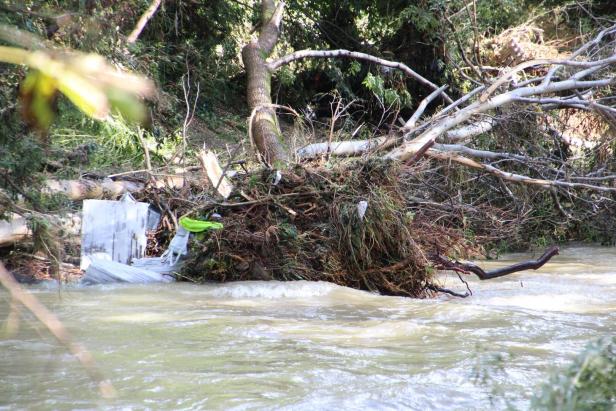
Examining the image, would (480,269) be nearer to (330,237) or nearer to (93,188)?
(330,237)

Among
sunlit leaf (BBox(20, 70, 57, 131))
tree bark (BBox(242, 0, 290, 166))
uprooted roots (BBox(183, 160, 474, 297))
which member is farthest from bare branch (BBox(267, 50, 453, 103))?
sunlit leaf (BBox(20, 70, 57, 131))

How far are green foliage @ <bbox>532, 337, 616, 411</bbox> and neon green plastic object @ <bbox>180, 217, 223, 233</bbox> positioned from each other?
18.0ft

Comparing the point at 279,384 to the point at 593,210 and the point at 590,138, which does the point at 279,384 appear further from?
the point at 590,138

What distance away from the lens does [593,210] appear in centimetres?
1002

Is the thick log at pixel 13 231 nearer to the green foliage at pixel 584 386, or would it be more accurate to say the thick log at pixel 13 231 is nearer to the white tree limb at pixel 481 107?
the white tree limb at pixel 481 107

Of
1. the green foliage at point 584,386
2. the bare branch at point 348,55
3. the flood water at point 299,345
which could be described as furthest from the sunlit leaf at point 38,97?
the bare branch at point 348,55

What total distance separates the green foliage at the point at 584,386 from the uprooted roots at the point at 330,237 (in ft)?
16.5

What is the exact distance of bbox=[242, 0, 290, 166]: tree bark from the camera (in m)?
8.80

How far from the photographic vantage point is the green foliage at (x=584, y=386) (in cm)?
166

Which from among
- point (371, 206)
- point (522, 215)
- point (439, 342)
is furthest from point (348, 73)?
point (439, 342)

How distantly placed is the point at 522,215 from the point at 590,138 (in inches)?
97.0

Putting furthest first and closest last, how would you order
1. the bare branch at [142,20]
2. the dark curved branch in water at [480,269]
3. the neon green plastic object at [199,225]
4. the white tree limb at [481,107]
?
the bare branch at [142,20] → the white tree limb at [481,107] → the neon green plastic object at [199,225] → the dark curved branch in water at [480,269]

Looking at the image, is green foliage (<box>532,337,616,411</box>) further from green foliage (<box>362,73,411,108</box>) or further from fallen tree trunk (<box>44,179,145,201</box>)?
green foliage (<box>362,73,411,108</box>)

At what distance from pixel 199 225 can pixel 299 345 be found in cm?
Answer: 291
